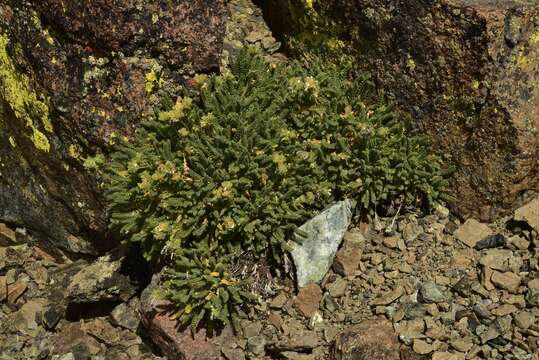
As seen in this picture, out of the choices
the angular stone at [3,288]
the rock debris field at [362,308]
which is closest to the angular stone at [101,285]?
the rock debris field at [362,308]

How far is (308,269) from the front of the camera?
19.0 feet

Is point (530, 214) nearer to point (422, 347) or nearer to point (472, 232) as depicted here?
point (472, 232)

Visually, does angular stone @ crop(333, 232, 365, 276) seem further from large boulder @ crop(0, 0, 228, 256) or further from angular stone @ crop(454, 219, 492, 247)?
large boulder @ crop(0, 0, 228, 256)

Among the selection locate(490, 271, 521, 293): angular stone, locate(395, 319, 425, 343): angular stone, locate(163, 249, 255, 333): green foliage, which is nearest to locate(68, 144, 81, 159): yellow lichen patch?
locate(163, 249, 255, 333): green foliage

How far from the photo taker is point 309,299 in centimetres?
572

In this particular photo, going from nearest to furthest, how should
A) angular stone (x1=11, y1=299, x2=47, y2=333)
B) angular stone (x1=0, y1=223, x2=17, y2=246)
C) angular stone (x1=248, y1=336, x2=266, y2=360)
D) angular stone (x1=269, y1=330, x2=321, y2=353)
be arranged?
1. angular stone (x1=269, y1=330, x2=321, y2=353)
2. angular stone (x1=248, y1=336, x2=266, y2=360)
3. angular stone (x1=11, y1=299, x2=47, y2=333)
4. angular stone (x1=0, y1=223, x2=17, y2=246)

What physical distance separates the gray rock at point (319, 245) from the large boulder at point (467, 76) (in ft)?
3.56

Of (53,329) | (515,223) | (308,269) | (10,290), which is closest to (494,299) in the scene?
(515,223)

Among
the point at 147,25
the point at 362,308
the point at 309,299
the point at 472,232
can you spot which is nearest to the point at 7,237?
the point at 147,25

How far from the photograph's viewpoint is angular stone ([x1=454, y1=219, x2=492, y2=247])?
5.65 metres

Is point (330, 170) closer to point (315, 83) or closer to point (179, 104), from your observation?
point (315, 83)

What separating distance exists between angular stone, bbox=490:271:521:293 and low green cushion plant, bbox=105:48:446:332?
3.07 ft

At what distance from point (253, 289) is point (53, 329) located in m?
2.20

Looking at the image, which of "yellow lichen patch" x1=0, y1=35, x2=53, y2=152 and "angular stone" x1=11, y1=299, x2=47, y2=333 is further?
"angular stone" x1=11, y1=299, x2=47, y2=333
